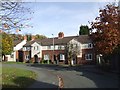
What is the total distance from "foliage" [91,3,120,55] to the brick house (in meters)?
24.7

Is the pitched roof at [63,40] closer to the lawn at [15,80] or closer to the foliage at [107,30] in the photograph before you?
the foliage at [107,30]

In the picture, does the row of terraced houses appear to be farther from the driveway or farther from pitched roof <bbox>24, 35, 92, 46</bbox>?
the driveway

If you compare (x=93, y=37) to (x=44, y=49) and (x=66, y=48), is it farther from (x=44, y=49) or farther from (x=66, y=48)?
(x=44, y=49)

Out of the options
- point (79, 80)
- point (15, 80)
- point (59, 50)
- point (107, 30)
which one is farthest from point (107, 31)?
point (59, 50)

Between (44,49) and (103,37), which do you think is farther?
(44,49)

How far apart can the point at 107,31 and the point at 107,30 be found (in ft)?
0.58

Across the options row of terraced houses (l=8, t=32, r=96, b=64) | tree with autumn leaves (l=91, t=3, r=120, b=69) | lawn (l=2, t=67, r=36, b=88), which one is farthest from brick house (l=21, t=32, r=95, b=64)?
lawn (l=2, t=67, r=36, b=88)

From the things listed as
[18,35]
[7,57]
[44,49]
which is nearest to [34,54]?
[44,49]

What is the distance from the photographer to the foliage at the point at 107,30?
44875mm

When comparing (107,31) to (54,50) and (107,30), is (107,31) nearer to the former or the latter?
(107,30)

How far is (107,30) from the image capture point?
150 feet

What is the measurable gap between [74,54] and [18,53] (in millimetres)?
26659

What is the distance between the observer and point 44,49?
88000 mm

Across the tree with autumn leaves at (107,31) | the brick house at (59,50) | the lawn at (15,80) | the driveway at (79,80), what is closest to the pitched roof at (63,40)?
the brick house at (59,50)
